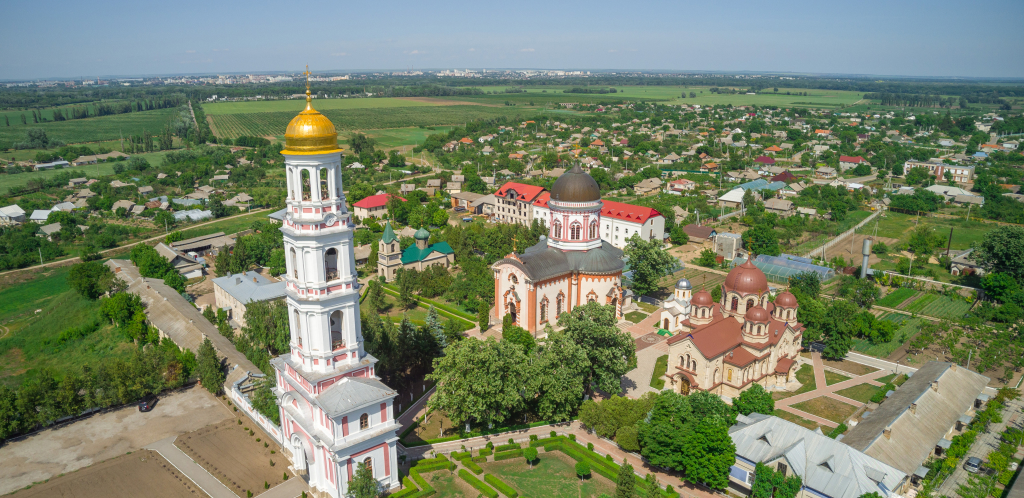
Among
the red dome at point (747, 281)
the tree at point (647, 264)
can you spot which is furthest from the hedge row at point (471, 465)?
the tree at point (647, 264)

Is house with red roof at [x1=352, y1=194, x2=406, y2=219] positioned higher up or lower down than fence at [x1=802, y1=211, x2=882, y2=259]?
higher up

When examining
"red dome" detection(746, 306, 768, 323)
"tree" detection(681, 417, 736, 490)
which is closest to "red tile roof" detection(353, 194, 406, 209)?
"red dome" detection(746, 306, 768, 323)

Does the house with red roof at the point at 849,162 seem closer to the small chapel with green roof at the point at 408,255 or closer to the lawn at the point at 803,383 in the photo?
the lawn at the point at 803,383

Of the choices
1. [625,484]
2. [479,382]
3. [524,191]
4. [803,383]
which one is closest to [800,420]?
[803,383]

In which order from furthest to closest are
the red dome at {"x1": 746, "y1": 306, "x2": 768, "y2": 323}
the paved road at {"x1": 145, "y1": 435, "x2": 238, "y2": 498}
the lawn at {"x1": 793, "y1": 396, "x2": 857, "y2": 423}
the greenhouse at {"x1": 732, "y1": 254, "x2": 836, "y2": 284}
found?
the greenhouse at {"x1": 732, "y1": 254, "x2": 836, "y2": 284}
the red dome at {"x1": 746, "y1": 306, "x2": 768, "y2": 323}
the lawn at {"x1": 793, "y1": 396, "x2": 857, "y2": 423}
the paved road at {"x1": 145, "y1": 435, "x2": 238, "y2": 498}

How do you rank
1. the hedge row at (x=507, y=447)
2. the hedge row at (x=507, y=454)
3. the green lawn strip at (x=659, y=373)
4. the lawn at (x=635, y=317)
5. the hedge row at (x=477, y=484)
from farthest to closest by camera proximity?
the lawn at (x=635, y=317) → the green lawn strip at (x=659, y=373) → the hedge row at (x=507, y=447) → the hedge row at (x=507, y=454) → the hedge row at (x=477, y=484)

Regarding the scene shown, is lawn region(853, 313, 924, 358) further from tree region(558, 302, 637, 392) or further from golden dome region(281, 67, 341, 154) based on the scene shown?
golden dome region(281, 67, 341, 154)
